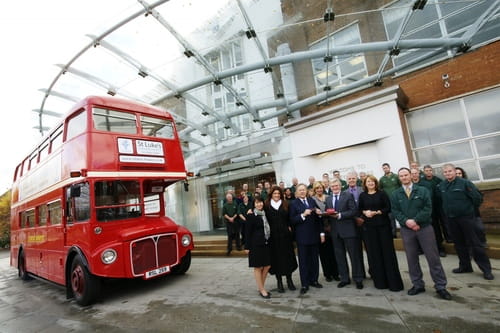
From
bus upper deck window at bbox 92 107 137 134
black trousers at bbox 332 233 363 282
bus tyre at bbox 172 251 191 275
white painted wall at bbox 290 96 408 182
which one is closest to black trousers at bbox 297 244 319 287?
black trousers at bbox 332 233 363 282

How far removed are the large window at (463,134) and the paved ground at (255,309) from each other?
3720 millimetres

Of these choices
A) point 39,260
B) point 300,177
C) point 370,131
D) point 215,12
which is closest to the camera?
point 215,12

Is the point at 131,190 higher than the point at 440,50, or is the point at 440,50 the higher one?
the point at 440,50

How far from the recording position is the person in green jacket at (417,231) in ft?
11.1

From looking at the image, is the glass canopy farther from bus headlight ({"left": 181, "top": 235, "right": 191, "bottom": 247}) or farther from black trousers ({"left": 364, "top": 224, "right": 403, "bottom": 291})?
black trousers ({"left": 364, "top": 224, "right": 403, "bottom": 291})

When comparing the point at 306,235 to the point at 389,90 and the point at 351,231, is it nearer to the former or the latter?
the point at 351,231

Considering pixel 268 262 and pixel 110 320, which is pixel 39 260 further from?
pixel 268 262

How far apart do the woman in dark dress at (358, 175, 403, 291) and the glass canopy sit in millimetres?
4442

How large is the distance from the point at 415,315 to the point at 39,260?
901 cm

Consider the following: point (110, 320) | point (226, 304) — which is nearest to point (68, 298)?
point (110, 320)

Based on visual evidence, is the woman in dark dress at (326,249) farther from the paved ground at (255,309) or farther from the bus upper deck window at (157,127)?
the bus upper deck window at (157,127)

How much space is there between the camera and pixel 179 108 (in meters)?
9.70

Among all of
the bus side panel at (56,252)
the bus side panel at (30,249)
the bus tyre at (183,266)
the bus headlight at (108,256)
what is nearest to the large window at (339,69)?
the bus tyre at (183,266)

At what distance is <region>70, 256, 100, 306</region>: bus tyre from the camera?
4.69 metres
